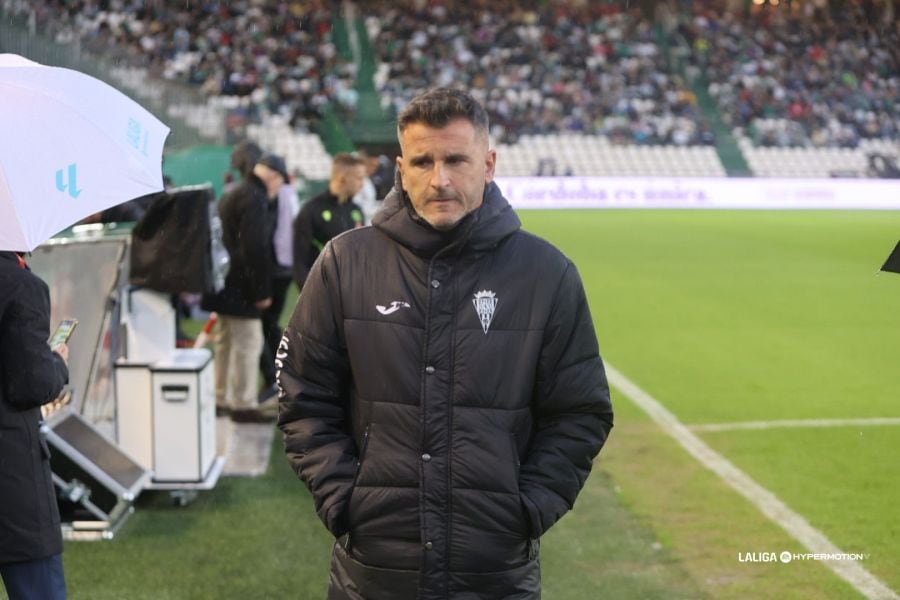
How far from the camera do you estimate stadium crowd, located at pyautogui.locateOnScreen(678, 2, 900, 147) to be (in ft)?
121

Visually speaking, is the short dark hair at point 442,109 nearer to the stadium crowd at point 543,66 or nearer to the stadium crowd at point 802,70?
the stadium crowd at point 543,66

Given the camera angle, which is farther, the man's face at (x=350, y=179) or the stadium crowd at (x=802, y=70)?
the stadium crowd at (x=802, y=70)

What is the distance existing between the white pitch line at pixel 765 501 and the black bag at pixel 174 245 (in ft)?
10.1

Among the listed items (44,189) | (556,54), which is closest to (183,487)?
(44,189)

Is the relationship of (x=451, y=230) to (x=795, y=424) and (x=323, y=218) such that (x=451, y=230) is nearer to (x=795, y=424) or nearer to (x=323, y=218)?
(x=323, y=218)

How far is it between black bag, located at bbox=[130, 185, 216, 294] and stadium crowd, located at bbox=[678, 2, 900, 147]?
1239 inches

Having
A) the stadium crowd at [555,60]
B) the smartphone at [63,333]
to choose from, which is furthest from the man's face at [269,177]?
the stadium crowd at [555,60]

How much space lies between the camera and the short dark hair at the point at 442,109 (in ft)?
7.75

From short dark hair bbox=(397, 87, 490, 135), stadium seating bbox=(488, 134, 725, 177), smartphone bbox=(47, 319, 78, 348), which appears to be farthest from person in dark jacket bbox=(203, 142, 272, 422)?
stadium seating bbox=(488, 134, 725, 177)

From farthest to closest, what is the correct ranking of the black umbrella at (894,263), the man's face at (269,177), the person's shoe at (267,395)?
the person's shoe at (267,395)
the man's face at (269,177)
the black umbrella at (894,263)

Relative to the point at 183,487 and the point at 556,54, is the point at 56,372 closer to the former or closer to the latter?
the point at 183,487

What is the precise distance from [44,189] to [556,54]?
3793cm

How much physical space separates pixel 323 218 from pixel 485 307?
15.9ft

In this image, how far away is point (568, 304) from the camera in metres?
2.45
